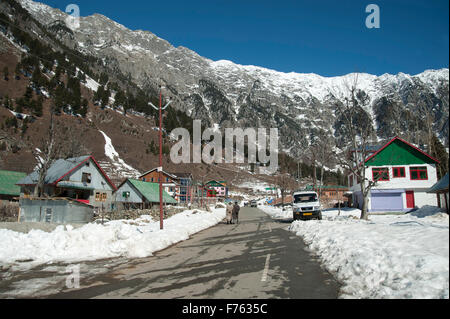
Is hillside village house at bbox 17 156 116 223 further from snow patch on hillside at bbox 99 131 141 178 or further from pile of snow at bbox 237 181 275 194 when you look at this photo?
pile of snow at bbox 237 181 275 194

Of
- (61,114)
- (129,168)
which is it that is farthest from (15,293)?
(61,114)

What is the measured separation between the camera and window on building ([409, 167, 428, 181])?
38344 millimetres

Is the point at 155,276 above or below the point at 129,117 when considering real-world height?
below

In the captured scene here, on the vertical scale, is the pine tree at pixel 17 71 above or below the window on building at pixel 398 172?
above

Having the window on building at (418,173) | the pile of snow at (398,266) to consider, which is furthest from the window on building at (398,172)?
the pile of snow at (398,266)

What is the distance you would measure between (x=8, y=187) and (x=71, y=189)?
30.9 ft

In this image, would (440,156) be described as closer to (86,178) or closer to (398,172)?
(398,172)

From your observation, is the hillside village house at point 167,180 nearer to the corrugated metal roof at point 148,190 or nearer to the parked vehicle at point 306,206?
the corrugated metal roof at point 148,190

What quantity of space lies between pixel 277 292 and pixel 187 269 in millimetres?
3340

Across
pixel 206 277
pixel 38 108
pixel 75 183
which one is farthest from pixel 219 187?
pixel 206 277

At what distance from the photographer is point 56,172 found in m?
42.4

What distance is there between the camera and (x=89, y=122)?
4473 inches

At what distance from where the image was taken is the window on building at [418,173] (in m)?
38.3
